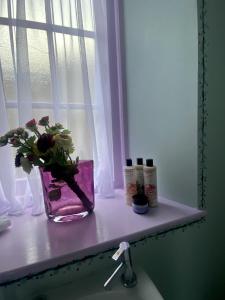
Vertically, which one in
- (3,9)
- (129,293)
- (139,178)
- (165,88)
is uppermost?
(3,9)

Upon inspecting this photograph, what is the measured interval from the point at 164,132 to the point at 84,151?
13.9 inches

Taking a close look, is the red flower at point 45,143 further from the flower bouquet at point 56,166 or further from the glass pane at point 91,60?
the glass pane at point 91,60

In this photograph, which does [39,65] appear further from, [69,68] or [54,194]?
[54,194]

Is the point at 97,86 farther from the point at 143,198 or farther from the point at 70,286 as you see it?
the point at 70,286

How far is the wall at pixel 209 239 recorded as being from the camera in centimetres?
85

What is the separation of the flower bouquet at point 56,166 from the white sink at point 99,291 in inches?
8.1

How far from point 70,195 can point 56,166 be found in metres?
0.17

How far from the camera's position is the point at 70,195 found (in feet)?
2.76

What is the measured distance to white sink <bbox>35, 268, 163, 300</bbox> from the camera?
0.68 metres

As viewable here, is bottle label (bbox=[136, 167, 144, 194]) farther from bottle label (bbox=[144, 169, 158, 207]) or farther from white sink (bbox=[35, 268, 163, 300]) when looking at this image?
white sink (bbox=[35, 268, 163, 300])

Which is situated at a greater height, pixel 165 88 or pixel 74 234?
pixel 165 88

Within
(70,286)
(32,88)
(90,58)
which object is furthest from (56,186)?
(90,58)

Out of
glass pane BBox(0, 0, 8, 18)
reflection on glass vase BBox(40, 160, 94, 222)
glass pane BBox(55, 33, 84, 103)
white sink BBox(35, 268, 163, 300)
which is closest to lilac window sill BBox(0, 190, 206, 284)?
reflection on glass vase BBox(40, 160, 94, 222)

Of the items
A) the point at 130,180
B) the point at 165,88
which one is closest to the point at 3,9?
the point at 165,88
